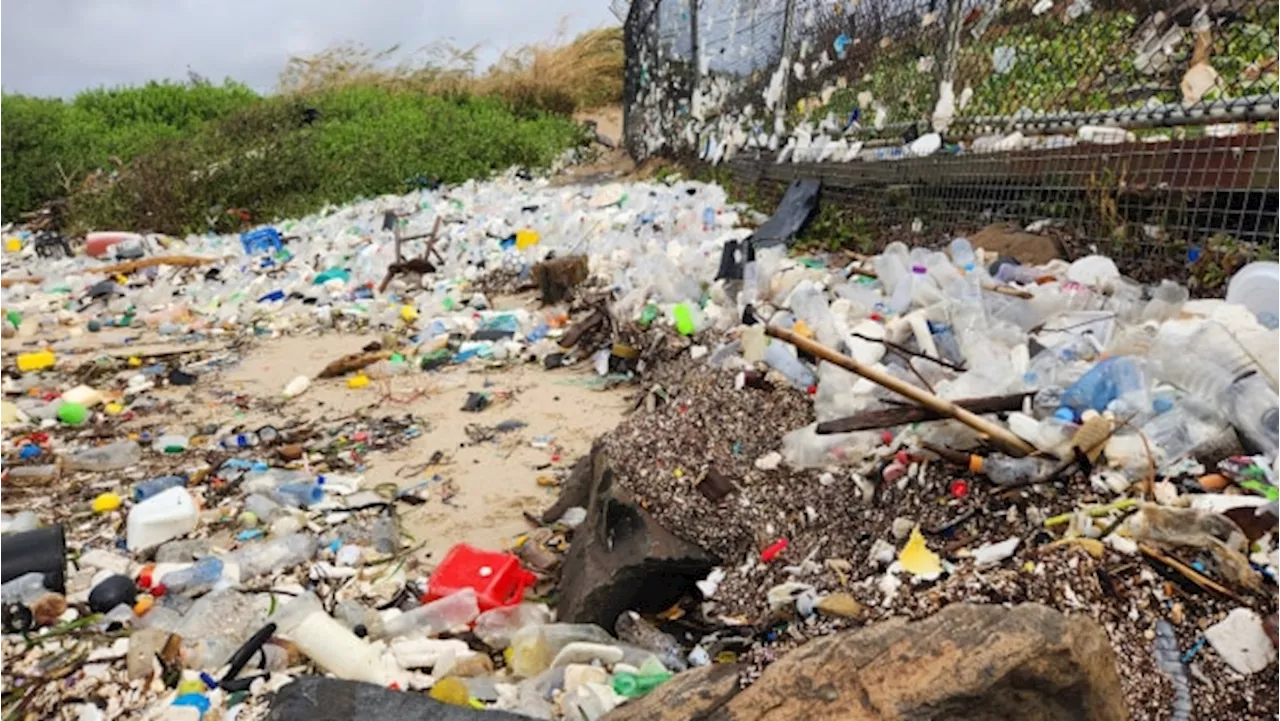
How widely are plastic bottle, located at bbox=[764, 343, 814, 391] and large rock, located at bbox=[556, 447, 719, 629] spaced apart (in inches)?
29.6

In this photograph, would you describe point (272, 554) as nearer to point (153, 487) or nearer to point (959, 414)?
point (153, 487)

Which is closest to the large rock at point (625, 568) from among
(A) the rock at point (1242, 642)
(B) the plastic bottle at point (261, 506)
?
(A) the rock at point (1242, 642)

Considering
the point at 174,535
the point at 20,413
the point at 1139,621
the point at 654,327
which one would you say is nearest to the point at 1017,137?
the point at 654,327

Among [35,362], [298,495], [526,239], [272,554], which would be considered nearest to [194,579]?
[272,554]

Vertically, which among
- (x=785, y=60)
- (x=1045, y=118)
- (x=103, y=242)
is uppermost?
(x=785, y=60)

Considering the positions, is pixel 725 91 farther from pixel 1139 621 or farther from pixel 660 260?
pixel 1139 621

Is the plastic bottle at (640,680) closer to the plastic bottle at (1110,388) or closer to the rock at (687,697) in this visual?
the rock at (687,697)

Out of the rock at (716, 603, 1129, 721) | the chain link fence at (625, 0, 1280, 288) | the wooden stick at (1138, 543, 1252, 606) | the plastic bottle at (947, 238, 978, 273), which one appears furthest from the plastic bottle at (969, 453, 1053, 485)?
the plastic bottle at (947, 238, 978, 273)

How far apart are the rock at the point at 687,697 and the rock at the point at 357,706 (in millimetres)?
183

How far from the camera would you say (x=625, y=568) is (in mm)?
1999

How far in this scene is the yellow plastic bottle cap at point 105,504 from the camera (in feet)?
9.40

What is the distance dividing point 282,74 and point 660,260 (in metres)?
14.4

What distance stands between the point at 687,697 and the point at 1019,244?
2537 millimetres

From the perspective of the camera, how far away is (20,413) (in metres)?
4.00
